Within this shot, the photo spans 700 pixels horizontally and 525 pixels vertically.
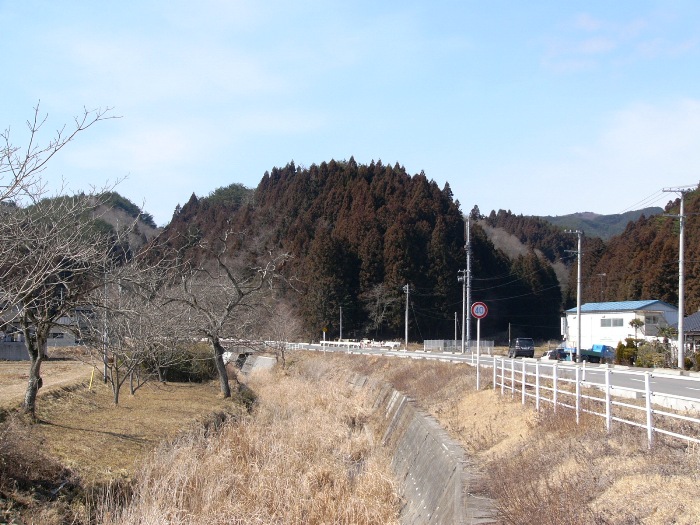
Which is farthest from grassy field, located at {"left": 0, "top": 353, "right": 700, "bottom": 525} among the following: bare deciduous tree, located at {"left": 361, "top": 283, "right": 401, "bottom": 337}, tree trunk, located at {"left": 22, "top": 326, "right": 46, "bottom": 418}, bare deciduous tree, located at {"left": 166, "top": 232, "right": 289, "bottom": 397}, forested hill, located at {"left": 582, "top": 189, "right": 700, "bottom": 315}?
bare deciduous tree, located at {"left": 361, "top": 283, "right": 401, "bottom": 337}

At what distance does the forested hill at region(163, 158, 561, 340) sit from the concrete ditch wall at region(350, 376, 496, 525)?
4211 centimetres

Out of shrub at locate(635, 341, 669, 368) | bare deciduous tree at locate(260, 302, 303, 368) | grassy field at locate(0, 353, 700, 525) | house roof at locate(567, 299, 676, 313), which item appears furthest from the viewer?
house roof at locate(567, 299, 676, 313)

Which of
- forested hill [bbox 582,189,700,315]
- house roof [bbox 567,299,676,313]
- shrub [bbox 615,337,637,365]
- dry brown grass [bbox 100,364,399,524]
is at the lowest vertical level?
dry brown grass [bbox 100,364,399,524]

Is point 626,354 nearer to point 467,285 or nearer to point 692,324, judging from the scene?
point 692,324

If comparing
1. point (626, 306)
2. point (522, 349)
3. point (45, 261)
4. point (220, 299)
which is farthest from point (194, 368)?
point (626, 306)

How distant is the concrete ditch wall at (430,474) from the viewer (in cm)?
774

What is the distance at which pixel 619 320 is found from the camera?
52281 mm

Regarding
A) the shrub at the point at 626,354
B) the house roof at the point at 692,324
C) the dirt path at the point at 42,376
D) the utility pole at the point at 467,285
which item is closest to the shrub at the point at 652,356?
the shrub at the point at 626,354

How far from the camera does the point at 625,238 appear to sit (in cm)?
8138

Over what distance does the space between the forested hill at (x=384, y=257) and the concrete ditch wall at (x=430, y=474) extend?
4211cm

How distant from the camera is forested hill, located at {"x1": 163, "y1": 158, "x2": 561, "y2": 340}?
67.6 metres

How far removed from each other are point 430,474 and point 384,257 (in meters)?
58.2

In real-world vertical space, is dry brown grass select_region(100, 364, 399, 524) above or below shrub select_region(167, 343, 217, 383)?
below

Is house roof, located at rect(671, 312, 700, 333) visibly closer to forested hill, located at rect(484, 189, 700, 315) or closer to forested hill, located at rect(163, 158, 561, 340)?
forested hill, located at rect(484, 189, 700, 315)
